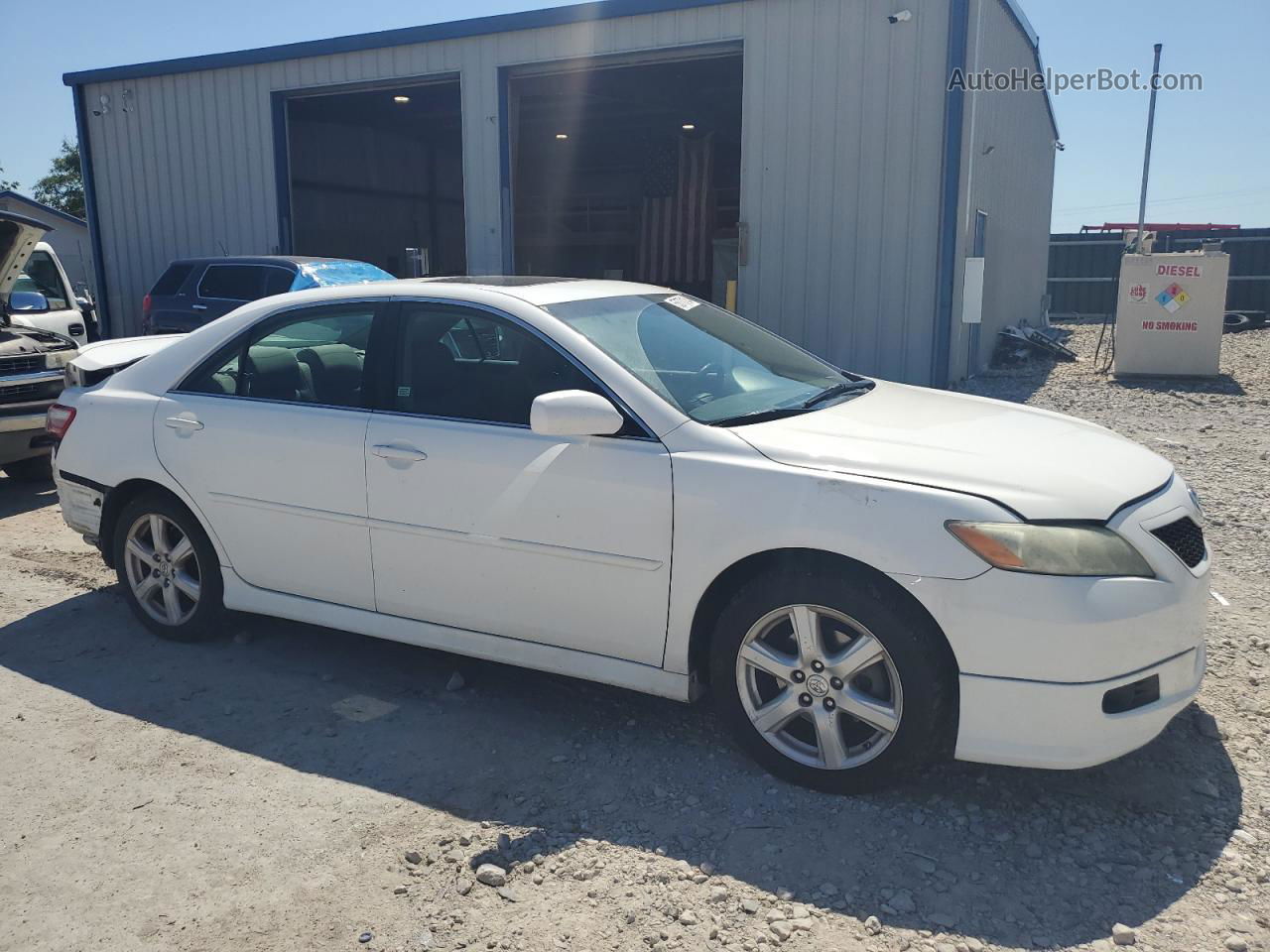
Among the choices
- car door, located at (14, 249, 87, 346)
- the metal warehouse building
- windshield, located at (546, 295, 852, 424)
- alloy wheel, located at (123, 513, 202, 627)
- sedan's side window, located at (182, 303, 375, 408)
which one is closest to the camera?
windshield, located at (546, 295, 852, 424)

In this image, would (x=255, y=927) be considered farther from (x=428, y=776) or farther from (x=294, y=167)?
(x=294, y=167)

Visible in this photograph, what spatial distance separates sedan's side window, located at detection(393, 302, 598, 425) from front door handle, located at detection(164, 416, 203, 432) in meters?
1.04

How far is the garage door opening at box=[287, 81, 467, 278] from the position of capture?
2072 cm

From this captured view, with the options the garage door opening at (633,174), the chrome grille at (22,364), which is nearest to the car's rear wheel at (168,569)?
the chrome grille at (22,364)

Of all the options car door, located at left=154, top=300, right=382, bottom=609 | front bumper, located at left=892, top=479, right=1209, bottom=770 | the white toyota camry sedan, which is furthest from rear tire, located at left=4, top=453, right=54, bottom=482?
front bumper, located at left=892, top=479, right=1209, bottom=770

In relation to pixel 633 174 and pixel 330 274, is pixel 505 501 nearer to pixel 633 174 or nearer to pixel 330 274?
pixel 330 274

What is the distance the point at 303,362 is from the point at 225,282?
9.24m

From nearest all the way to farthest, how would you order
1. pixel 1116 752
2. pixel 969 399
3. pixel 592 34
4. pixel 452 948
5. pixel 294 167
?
1. pixel 452 948
2. pixel 1116 752
3. pixel 969 399
4. pixel 592 34
5. pixel 294 167

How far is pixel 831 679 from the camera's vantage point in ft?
10.5

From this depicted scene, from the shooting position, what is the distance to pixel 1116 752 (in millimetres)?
3002

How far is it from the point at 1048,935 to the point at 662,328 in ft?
8.15

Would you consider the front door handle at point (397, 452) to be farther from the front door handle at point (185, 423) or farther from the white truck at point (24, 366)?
the white truck at point (24, 366)

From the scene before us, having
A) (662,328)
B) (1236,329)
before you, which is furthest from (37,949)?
(1236,329)

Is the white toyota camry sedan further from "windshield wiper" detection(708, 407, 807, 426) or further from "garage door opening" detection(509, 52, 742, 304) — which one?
"garage door opening" detection(509, 52, 742, 304)
